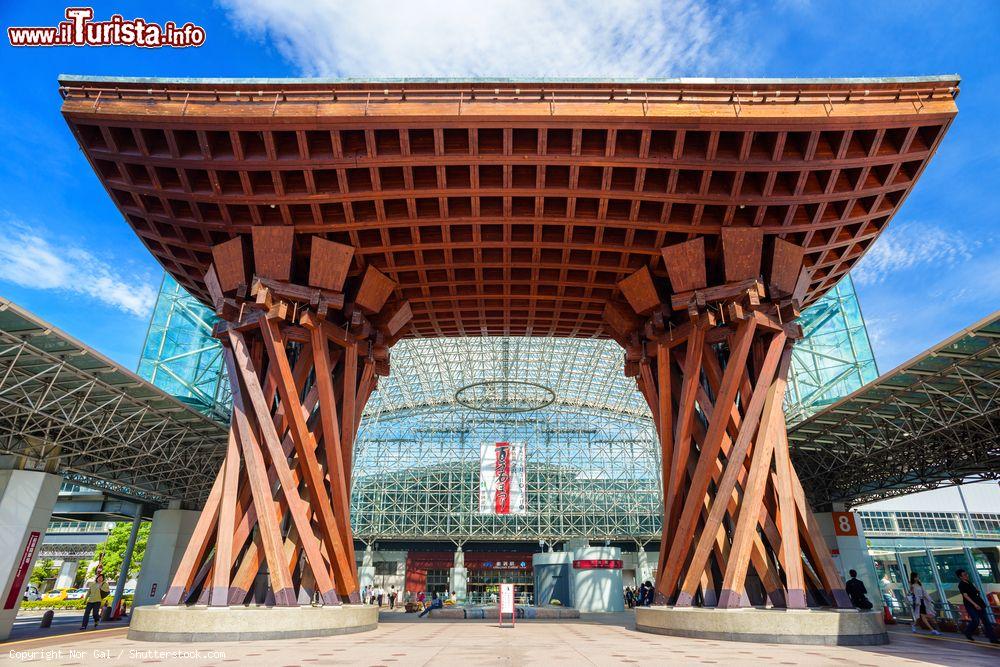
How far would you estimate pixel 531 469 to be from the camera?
5844 cm

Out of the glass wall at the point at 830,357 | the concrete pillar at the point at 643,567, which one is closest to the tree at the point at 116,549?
the concrete pillar at the point at 643,567

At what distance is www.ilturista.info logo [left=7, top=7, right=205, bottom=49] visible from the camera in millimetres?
10914

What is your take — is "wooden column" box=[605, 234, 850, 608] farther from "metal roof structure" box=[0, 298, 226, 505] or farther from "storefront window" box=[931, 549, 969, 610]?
"metal roof structure" box=[0, 298, 226, 505]

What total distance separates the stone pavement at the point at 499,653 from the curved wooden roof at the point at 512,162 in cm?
A: 1010

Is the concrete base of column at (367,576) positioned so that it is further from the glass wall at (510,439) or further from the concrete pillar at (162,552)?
the concrete pillar at (162,552)

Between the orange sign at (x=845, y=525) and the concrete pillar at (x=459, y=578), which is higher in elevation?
the orange sign at (x=845, y=525)

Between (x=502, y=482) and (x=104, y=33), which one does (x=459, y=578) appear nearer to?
(x=502, y=482)

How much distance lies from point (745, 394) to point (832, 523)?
22.1 metres

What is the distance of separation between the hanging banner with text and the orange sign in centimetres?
2361

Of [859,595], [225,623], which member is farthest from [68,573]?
[859,595]

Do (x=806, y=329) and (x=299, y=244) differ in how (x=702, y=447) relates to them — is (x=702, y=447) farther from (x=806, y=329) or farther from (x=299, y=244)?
(x=806, y=329)

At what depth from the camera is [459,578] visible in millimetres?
55156

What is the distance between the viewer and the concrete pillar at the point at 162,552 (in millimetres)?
27766

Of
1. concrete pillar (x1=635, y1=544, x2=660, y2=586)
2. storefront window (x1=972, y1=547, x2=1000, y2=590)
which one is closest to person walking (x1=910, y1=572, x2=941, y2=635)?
storefront window (x1=972, y1=547, x2=1000, y2=590)
